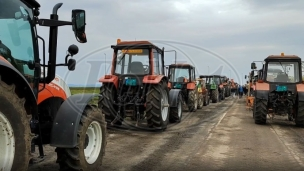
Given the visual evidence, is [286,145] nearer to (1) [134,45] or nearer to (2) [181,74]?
(1) [134,45]

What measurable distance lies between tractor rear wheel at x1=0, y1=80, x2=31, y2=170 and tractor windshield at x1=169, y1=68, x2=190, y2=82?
1349 centimetres

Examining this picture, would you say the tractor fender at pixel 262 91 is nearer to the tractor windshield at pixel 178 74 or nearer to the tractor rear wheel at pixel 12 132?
the tractor windshield at pixel 178 74

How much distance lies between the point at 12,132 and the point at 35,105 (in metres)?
0.61

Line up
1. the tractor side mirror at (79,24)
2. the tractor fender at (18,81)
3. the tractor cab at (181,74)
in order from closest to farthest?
the tractor fender at (18,81) < the tractor side mirror at (79,24) < the tractor cab at (181,74)

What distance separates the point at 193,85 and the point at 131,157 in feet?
34.6

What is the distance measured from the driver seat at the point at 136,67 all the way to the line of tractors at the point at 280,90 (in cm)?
381

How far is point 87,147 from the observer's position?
4.64 m

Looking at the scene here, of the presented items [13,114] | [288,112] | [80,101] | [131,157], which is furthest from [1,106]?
[288,112]

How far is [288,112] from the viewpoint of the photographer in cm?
1078

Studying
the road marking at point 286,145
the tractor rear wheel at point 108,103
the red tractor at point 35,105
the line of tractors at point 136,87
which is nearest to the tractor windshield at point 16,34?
the red tractor at point 35,105

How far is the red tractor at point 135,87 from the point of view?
8.95m

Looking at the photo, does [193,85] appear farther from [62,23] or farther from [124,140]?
[62,23]

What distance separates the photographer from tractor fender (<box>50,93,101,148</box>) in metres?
4.06

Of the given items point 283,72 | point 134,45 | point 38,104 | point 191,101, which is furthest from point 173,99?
point 38,104
